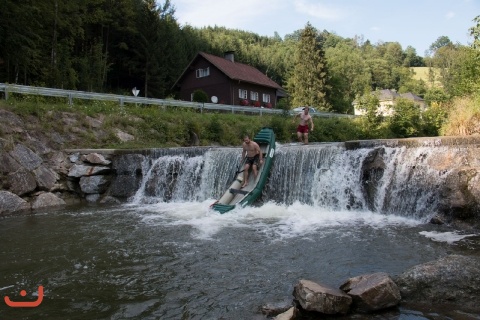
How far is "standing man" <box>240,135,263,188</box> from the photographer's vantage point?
38.0 feet

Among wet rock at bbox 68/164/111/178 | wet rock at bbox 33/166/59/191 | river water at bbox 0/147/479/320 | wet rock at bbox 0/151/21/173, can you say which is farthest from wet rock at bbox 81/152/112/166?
river water at bbox 0/147/479/320

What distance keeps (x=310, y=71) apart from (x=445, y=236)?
118ft

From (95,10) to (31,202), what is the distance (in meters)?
25.4

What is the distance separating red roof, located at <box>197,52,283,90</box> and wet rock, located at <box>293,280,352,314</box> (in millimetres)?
31672

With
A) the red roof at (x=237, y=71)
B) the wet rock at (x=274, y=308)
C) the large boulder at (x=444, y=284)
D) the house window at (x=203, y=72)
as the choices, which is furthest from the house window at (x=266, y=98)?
the wet rock at (x=274, y=308)

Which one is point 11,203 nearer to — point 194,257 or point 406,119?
point 194,257

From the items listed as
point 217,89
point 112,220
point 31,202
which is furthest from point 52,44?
point 112,220

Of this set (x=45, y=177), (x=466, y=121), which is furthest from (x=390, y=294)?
(x=45, y=177)

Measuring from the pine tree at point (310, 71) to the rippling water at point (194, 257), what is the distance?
1272 inches

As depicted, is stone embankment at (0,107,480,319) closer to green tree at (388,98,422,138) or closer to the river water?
the river water

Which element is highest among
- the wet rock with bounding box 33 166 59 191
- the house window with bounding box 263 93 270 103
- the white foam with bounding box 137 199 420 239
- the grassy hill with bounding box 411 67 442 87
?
the grassy hill with bounding box 411 67 442 87

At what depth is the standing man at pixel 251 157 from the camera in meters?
11.6

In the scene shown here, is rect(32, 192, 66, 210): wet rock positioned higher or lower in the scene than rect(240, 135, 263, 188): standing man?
lower

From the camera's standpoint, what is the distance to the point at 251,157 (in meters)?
11.8
